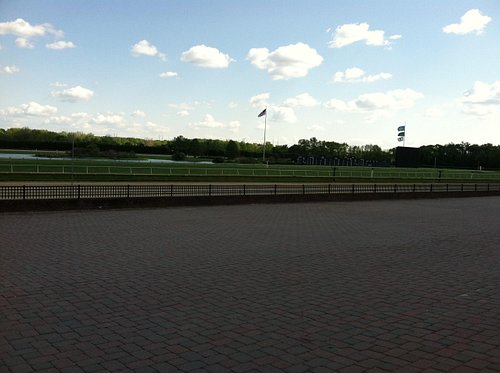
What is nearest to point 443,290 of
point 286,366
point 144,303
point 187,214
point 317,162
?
point 286,366

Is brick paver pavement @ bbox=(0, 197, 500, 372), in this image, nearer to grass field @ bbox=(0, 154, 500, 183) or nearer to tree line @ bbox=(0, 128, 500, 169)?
grass field @ bbox=(0, 154, 500, 183)

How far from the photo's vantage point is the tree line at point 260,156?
112m

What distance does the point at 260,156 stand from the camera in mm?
142625

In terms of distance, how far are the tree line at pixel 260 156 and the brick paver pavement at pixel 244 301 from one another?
3292 inches

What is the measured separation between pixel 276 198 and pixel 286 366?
17454mm

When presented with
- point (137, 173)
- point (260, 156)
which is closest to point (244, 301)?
point (137, 173)

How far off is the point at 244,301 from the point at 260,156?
137319mm

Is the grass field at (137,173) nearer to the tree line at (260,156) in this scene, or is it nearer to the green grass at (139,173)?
the green grass at (139,173)

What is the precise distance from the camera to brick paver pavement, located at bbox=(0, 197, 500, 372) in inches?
158

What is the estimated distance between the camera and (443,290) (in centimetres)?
641

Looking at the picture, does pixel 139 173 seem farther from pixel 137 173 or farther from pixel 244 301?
pixel 244 301

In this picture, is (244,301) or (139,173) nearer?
(244,301)

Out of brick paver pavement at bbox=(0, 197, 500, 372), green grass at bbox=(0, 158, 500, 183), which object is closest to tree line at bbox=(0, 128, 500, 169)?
green grass at bbox=(0, 158, 500, 183)

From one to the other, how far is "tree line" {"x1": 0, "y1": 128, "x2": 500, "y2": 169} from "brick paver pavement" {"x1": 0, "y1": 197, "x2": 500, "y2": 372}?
274 ft
